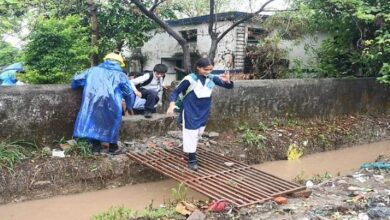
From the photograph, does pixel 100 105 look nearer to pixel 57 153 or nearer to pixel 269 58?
pixel 57 153

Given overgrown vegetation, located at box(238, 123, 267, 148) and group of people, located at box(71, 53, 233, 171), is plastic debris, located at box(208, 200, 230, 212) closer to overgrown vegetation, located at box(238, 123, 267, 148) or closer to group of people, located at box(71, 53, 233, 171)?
group of people, located at box(71, 53, 233, 171)

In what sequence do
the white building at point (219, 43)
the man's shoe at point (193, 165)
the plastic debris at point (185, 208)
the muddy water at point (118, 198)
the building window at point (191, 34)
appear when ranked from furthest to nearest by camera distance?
the building window at point (191, 34) → the white building at point (219, 43) → the man's shoe at point (193, 165) → the muddy water at point (118, 198) → the plastic debris at point (185, 208)

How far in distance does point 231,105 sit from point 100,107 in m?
2.66

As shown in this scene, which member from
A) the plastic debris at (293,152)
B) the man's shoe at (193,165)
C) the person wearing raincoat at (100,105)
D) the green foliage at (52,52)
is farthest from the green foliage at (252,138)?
the green foliage at (52,52)

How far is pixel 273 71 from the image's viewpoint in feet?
34.8

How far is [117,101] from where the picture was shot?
18.8 ft

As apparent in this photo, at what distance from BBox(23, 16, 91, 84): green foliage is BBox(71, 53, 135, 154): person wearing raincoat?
21.4 inches

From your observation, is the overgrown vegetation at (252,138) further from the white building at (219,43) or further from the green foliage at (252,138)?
the white building at (219,43)

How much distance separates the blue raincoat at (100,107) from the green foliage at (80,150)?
0.16 m

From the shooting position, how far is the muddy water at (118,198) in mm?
4805

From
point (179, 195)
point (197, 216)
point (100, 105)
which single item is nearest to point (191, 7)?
point (100, 105)

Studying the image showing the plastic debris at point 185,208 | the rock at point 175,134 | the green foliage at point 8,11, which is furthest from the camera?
the green foliage at point 8,11

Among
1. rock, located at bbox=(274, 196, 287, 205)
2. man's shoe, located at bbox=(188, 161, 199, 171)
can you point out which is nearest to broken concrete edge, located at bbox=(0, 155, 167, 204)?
man's shoe, located at bbox=(188, 161, 199, 171)

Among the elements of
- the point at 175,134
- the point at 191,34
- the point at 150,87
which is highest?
the point at 191,34
